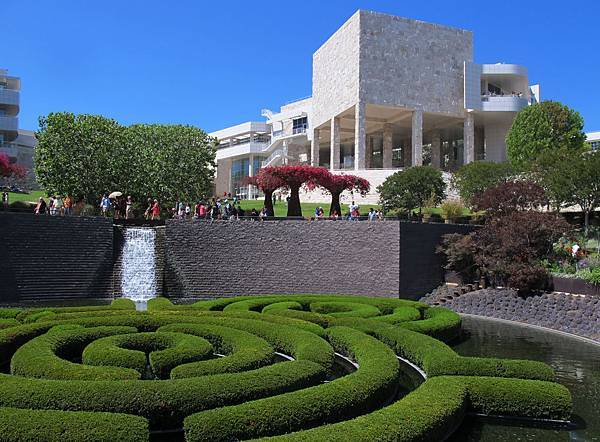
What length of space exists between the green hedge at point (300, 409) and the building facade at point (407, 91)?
49.4 metres

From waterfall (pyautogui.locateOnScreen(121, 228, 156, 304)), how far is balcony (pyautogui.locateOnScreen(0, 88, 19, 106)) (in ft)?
186

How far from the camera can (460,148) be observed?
81562 mm

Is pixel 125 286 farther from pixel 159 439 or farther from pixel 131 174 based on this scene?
pixel 159 439

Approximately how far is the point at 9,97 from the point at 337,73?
45.1 m

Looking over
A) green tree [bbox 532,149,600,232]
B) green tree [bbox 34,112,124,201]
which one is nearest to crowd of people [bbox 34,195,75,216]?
green tree [bbox 34,112,124,201]

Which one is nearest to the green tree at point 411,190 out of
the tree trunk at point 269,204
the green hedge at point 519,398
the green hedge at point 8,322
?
the tree trunk at point 269,204

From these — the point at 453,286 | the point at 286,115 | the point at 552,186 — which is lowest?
the point at 453,286

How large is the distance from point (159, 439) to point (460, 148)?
253ft

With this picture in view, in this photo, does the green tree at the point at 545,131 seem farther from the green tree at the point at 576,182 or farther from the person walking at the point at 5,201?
the person walking at the point at 5,201

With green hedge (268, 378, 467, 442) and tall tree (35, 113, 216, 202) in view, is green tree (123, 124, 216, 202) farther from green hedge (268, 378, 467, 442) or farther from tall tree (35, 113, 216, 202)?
green hedge (268, 378, 467, 442)

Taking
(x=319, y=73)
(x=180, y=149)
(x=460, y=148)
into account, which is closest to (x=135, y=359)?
(x=180, y=149)

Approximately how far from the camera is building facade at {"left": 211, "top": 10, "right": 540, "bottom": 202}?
61094 millimetres

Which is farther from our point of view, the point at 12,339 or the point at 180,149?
the point at 180,149

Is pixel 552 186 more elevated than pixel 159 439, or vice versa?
pixel 552 186
